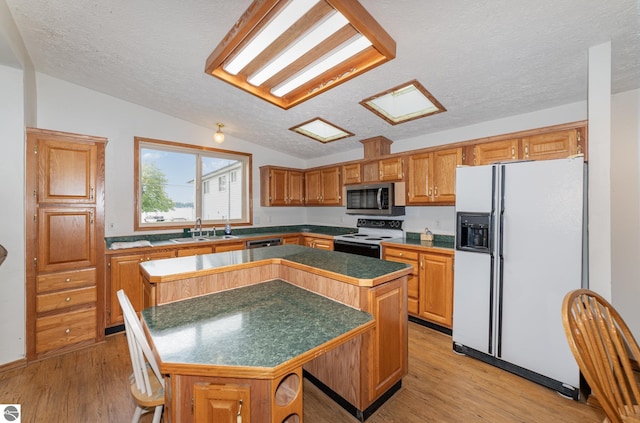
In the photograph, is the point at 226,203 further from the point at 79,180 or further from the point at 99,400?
the point at 99,400

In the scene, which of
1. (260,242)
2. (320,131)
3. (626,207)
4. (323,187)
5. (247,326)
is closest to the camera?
(247,326)

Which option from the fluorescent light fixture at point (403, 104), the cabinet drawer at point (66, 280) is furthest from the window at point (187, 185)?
the fluorescent light fixture at point (403, 104)

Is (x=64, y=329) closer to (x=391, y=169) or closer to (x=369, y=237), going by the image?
(x=369, y=237)

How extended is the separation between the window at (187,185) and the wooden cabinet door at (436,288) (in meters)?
3.12

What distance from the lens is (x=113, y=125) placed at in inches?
137

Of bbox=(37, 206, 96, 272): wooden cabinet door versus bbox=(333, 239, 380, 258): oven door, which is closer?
bbox=(37, 206, 96, 272): wooden cabinet door

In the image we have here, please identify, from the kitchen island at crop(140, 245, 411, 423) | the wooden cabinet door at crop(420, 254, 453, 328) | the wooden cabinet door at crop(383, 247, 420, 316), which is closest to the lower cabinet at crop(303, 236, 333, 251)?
the wooden cabinet door at crop(383, 247, 420, 316)

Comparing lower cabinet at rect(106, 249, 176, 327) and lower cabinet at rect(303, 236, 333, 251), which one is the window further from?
lower cabinet at rect(303, 236, 333, 251)

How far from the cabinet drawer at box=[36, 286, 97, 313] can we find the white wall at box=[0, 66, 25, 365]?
0.12 m

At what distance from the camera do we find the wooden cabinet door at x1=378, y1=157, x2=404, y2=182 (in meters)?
3.66

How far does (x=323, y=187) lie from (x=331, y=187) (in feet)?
0.69

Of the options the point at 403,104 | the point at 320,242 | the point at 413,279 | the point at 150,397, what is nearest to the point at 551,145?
the point at 403,104

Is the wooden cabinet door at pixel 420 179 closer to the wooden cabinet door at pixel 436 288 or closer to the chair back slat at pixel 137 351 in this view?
the wooden cabinet door at pixel 436 288

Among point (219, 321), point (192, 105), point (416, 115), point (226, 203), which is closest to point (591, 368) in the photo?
point (219, 321)
